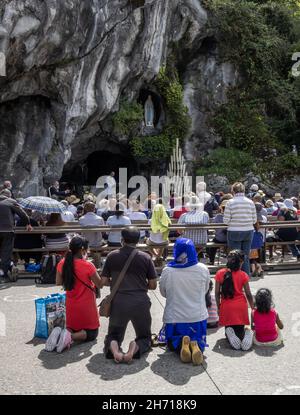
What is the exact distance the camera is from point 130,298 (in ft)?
18.4

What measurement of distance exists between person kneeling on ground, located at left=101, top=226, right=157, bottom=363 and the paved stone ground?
187 millimetres

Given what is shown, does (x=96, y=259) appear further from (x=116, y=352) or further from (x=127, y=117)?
(x=127, y=117)

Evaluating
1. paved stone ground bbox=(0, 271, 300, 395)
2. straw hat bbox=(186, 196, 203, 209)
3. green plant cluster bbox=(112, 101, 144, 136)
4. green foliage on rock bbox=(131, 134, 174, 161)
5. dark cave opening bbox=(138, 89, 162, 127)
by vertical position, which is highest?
dark cave opening bbox=(138, 89, 162, 127)

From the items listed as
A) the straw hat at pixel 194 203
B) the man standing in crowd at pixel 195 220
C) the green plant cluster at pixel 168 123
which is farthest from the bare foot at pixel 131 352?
the green plant cluster at pixel 168 123

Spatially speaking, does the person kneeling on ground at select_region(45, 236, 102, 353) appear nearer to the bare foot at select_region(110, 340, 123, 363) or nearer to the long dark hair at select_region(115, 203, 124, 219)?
the bare foot at select_region(110, 340, 123, 363)

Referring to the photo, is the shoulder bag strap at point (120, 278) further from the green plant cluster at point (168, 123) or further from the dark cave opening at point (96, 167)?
the dark cave opening at point (96, 167)

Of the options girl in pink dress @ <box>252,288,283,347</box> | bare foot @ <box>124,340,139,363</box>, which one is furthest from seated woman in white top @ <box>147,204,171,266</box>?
bare foot @ <box>124,340,139,363</box>

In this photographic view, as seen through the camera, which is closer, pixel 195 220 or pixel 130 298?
pixel 130 298

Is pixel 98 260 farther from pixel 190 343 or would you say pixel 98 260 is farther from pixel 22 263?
pixel 190 343

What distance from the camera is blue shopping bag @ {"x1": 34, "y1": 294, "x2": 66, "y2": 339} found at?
6.22 metres

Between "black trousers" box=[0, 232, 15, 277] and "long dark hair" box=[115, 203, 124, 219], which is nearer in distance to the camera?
"black trousers" box=[0, 232, 15, 277]

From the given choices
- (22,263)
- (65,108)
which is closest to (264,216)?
(22,263)

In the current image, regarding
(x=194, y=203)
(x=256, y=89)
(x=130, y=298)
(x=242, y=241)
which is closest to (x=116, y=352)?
(x=130, y=298)

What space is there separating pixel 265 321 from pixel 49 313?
258cm
